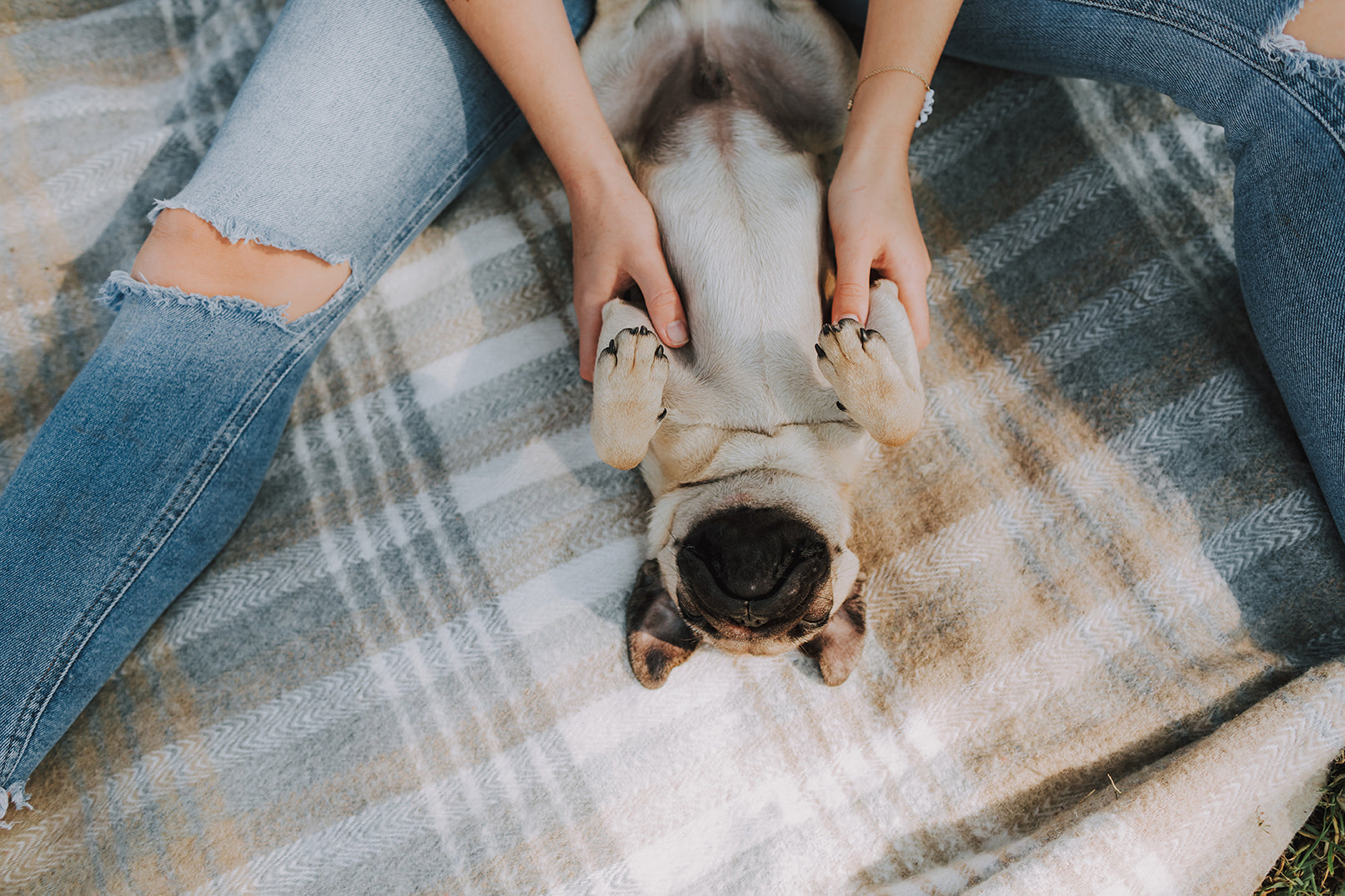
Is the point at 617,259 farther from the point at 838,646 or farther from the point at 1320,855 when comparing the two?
the point at 1320,855

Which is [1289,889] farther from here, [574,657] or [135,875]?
[135,875]

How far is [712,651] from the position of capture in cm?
205

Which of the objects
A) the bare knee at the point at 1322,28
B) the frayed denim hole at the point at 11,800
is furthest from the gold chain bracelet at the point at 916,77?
the frayed denim hole at the point at 11,800

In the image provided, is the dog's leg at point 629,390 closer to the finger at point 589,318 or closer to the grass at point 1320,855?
the finger at point 589,318

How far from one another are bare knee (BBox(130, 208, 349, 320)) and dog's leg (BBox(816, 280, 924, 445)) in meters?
1.37

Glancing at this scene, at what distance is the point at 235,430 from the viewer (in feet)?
6.34

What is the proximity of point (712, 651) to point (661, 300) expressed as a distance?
966mm

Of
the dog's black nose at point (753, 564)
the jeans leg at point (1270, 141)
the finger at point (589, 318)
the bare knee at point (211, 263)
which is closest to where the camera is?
the dog's black nose at point (753, 564)

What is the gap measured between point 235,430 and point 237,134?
0.76m

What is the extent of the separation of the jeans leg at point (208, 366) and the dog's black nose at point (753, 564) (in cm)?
122

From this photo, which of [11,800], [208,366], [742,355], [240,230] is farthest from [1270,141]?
[11,800]

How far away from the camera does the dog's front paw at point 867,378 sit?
169 centimetres

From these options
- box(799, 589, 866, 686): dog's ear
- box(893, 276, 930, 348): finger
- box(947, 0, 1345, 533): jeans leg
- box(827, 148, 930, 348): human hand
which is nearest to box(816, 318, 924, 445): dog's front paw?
box(827, 148, 930, 348): human hand

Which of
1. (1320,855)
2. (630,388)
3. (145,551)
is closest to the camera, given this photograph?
(630,388)
